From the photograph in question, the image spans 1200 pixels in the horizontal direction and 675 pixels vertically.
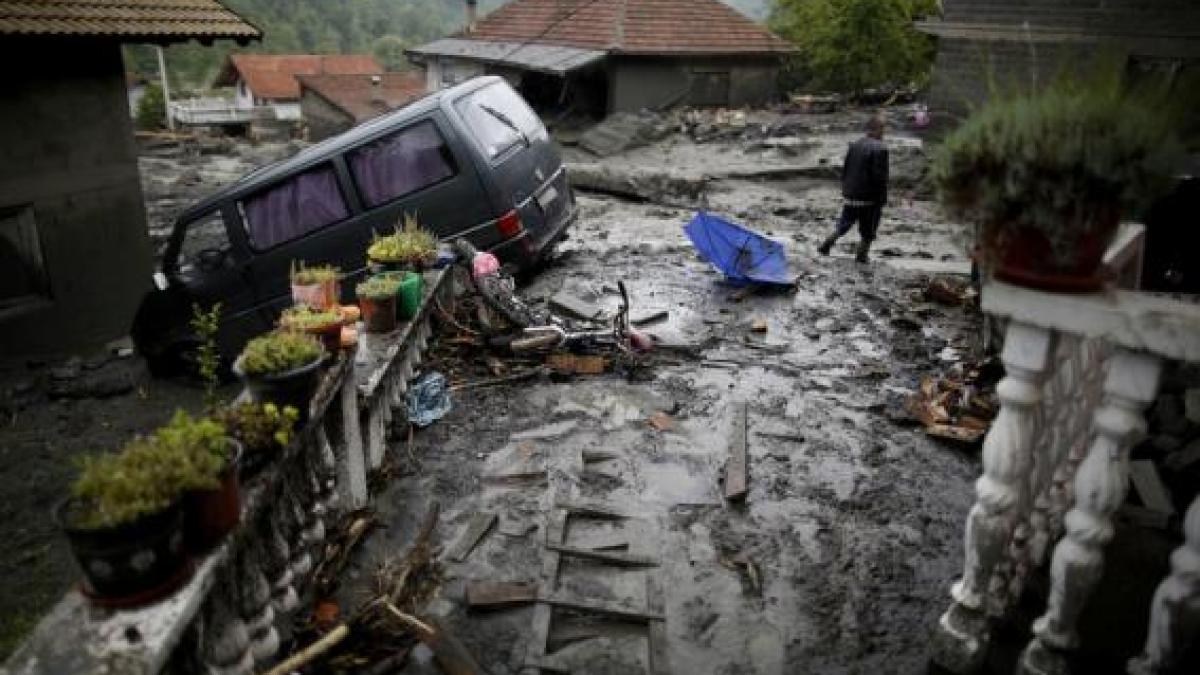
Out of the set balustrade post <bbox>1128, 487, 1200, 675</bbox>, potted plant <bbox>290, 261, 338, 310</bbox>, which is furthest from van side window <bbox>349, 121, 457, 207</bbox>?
balustrade post <bbox>1128, 487, 1200, 675</bbox>

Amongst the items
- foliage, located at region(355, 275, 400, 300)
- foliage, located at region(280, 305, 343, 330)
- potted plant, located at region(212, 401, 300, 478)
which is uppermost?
foliage, located at region(280, 305, 343, 330)

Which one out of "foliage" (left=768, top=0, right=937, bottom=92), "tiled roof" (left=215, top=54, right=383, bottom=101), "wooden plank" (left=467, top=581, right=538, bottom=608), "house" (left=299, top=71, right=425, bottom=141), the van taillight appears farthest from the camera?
"tiled roof" (left=215, top=54, right=383, bottom=101)

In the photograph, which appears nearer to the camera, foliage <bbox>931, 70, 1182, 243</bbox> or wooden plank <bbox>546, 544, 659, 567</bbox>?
foliage <bbox>931, 70, 1182, 243</bbox>

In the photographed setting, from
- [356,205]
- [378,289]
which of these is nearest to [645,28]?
[356,205]

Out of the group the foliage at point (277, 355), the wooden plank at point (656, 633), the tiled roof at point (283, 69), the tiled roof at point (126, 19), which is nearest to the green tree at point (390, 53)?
the tiled roof at point (283, 69)

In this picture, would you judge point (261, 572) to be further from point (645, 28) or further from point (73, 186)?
point (645, 28)

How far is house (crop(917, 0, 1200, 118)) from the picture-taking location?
12289 millimetres

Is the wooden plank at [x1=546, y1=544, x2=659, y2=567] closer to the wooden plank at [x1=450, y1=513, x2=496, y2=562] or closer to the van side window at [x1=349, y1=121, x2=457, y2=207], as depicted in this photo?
the wooden plank at [x1=450, y1=513, x2=496, y2=562]

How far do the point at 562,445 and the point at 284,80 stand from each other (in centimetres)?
5586

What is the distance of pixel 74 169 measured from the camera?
10.4 metres

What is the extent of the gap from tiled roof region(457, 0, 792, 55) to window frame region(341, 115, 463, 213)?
1793 centimetres

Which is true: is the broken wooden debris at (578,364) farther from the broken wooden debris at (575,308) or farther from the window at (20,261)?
the window at (20,261)

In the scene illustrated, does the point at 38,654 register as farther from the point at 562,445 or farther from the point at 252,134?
the point at 252,134

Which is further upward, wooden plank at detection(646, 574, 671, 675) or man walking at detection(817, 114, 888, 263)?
man walking at detection(817, 114, 888, 263)
